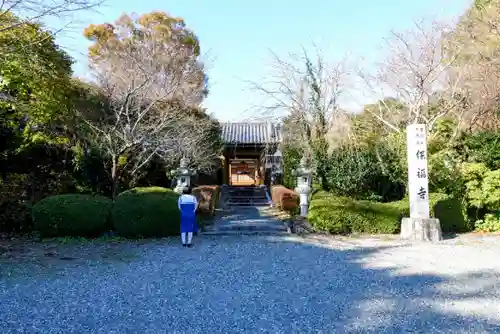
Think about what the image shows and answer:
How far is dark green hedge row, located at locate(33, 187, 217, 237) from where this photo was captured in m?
8.98


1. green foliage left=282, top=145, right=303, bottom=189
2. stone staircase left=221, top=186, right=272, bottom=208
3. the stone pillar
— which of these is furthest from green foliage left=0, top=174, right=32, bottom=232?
the stone pillar

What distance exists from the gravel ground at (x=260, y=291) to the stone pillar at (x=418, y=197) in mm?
1129

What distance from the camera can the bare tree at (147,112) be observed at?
1122cm

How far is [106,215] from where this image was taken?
926 centimetres

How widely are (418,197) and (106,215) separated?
23.4ft

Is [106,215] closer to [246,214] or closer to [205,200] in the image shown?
[205,200]

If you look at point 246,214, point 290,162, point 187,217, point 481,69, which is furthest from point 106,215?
point 481,69

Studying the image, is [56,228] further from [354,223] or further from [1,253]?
[354,223]

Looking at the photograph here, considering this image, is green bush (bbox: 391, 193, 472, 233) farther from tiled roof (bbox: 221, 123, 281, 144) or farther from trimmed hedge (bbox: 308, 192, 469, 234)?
tiled roof (bbox: 221, 123, 281, 144)

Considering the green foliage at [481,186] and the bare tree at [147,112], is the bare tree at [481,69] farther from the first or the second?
the bare tree at [147,112]

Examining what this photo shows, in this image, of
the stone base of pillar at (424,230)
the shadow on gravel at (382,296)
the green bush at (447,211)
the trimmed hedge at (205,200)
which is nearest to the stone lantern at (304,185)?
the green bush at (447,211)

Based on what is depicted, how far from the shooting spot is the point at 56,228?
29.5 feet

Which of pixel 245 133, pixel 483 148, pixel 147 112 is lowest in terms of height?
pixel 483 148

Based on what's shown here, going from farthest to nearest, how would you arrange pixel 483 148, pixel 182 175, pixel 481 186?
pixel 182 175, pixel 483 148, pixel 481 186
